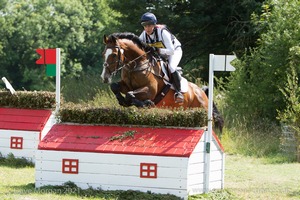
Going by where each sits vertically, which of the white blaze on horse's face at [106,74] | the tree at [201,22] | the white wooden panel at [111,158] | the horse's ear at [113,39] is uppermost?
the tree at [201,22]

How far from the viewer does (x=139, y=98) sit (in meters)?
11.0

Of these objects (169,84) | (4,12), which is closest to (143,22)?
(169,84)

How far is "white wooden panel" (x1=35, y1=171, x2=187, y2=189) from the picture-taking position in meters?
8.81

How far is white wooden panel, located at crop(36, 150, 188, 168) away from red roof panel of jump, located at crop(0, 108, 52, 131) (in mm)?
2706

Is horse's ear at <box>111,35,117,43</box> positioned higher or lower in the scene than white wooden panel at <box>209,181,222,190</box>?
higher

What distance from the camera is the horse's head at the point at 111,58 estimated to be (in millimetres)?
10273

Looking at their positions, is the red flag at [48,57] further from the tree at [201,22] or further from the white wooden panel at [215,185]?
the tree at [201,22]

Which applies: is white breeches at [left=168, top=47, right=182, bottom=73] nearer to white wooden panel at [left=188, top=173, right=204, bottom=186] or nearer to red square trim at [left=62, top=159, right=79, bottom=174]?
white wooden panel at [left=188, top=173, right=204, bottom=186]

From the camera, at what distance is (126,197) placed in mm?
8781

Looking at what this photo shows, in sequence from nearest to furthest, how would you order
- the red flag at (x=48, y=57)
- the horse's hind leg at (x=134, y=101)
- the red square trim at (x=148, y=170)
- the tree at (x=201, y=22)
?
the red square trim at (x=148, y=170), the horse's hind leg at (x=134, y=101), the red flag at (x=48, y=57), the tree at (x=201, y=22)

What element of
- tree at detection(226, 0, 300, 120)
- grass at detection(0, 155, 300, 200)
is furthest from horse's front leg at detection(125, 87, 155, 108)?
tree at detection(226, 0, 300, 120)

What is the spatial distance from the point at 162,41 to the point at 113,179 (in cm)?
328

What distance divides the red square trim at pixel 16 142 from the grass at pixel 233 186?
0.56 m

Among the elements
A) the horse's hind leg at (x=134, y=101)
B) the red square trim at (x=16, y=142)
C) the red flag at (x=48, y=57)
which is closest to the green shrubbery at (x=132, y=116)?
the horse's hind leg at (x=134, y=101)
